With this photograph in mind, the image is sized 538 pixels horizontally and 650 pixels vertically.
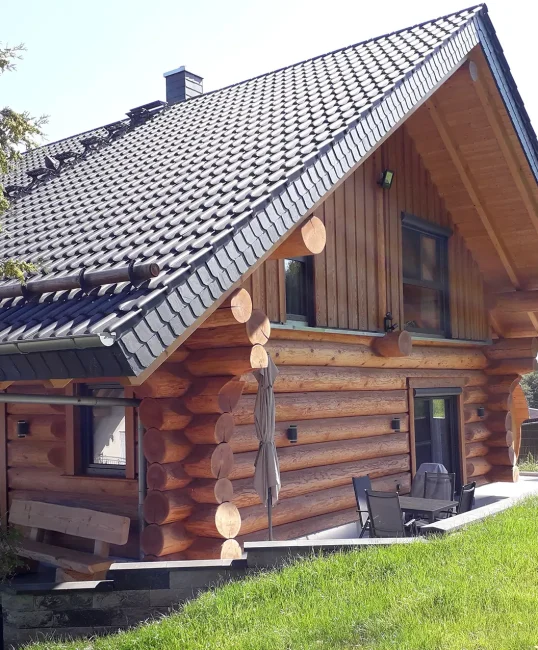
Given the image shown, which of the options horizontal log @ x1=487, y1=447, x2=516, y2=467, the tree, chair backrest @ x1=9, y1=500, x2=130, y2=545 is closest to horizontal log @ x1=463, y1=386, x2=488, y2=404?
horizontal log @ x1=487, y1=447, x2=516, y2=467

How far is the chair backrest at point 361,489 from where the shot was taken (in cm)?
889

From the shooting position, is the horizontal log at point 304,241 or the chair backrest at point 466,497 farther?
the chair backrest at point 466,497

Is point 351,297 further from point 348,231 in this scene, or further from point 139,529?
point 139,529

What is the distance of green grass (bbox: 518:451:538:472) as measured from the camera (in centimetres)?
1698

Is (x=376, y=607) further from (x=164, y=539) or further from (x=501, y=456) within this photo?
(x=501, y=456)

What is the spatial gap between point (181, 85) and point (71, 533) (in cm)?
976

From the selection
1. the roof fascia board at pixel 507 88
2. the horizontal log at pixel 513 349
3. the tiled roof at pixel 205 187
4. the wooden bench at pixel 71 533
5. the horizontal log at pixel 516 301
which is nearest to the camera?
the tiled roof at pixel 205 187

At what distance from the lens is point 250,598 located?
518 centimetres

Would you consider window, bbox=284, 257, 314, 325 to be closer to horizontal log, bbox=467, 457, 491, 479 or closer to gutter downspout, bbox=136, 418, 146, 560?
gutter downspout, bbox=136, 418, 146, 560

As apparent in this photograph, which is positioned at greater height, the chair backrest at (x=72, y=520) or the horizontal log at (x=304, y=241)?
the horizontal log at (x=304, y=241)

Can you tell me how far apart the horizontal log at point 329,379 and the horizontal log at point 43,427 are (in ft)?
6.80

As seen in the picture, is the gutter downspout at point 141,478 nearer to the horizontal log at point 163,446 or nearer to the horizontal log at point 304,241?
the horizontal log at point 163,446

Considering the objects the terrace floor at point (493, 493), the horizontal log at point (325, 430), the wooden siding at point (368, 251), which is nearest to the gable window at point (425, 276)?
the wooden siding at point (368, 251)

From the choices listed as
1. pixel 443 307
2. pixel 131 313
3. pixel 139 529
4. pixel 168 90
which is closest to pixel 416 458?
pixel 443 307
